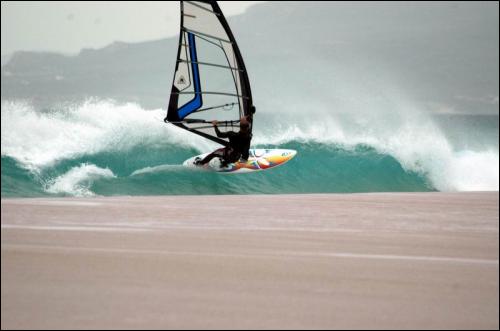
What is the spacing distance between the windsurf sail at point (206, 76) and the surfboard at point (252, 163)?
406mm

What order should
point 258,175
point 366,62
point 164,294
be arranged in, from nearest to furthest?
point 164,294
point 258,175
point 366,62

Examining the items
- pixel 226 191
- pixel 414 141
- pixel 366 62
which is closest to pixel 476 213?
pixel 226 191

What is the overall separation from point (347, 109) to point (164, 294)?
97.6 metres

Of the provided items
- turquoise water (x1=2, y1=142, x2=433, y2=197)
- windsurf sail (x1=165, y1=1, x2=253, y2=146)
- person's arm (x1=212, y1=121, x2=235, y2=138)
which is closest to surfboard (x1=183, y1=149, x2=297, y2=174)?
turquoise water (x1=2, y1=142, x2=433, y2=197)

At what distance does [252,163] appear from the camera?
38.4ft

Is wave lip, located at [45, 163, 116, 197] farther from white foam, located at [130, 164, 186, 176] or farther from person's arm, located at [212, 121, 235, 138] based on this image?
person's arm, located at [212, 121, 235, 138]

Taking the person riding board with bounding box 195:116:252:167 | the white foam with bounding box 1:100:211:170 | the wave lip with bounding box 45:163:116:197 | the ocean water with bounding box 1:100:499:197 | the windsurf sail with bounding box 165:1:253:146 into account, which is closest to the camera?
the wave lip with bounding box 45:163:116:197

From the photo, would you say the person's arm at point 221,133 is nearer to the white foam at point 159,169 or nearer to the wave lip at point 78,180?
the white foam at point 159,169

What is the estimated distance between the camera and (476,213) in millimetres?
6098

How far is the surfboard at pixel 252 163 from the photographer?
11453mm

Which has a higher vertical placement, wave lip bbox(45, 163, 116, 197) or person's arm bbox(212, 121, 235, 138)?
person's arm bbox(212, 121, 235, 138)

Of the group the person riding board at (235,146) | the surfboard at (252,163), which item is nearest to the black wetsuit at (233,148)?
the person riding board at (235,146)

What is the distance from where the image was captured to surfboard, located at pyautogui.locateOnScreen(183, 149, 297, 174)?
11.5 m

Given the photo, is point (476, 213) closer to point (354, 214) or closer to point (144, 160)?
point (354, 214)
